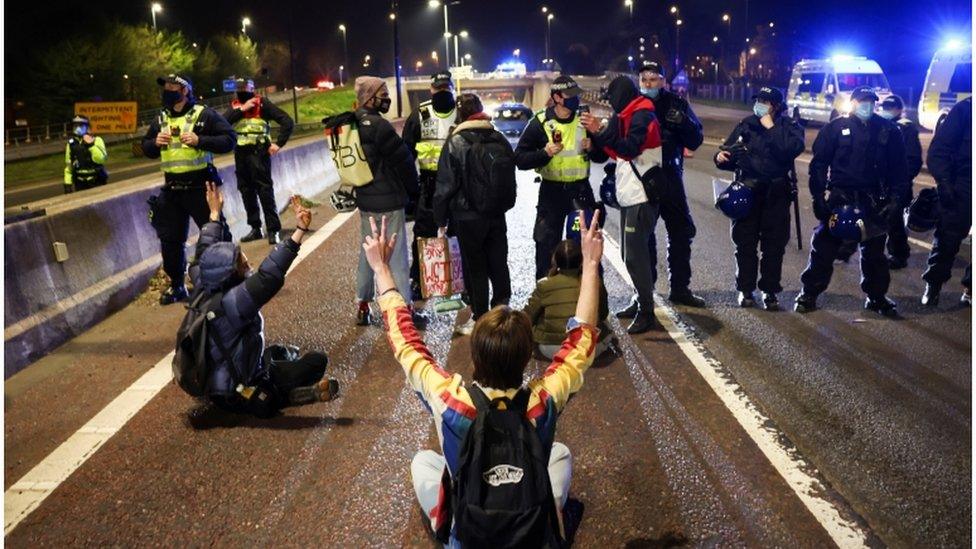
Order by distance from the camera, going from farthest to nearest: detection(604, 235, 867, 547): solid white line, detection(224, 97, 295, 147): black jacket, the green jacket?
1. detection(224, 97, 295, 147): black jacket
2. the green jacket
3. detection(604, 235, 867, 547): solid white line

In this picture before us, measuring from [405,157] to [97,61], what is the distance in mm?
61162

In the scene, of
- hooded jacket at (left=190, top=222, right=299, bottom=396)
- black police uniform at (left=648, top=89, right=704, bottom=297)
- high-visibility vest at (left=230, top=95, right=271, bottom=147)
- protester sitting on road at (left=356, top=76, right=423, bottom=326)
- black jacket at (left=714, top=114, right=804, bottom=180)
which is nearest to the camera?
hooded jacket at (left=190, top=222, right=299, bottom=396)

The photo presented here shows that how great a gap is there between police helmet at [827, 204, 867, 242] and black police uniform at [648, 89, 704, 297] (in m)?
1.21

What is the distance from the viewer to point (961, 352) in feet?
19.6

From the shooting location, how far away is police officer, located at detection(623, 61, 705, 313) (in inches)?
269

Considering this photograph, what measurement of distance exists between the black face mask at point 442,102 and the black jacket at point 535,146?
0.94 m

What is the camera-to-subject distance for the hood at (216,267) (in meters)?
4.73

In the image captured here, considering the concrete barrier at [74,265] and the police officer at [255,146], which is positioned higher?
the police officer at [255,146]

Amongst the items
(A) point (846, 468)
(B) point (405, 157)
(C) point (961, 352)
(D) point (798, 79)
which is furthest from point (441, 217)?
(D) point (798, 79)

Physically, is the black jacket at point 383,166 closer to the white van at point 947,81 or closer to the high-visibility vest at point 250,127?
the high-visibility vest at point 250,127

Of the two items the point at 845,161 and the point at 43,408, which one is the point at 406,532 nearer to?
the point at 43,408

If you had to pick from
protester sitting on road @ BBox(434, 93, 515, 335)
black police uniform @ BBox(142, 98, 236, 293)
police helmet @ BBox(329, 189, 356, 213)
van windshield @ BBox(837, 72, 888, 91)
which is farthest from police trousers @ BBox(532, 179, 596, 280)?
van windshield @ BBox(837, 72, 888, 91)

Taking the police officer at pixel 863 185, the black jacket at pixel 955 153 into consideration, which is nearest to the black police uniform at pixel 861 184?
the police officer at pixel 863 185

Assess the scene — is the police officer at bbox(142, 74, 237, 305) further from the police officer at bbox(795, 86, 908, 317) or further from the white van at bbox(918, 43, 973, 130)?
the white van at bbox(918, 43, 973, 130)
